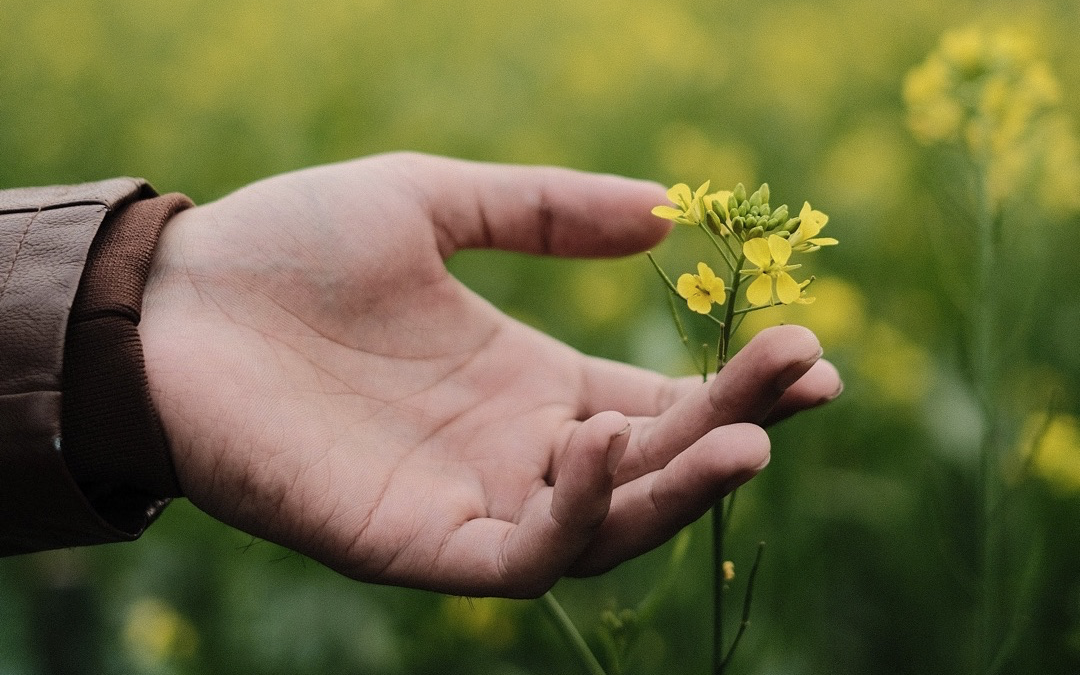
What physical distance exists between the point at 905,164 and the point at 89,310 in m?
2.88

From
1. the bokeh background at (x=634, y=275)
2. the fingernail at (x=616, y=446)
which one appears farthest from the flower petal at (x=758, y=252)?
the bokeh background at (x=634, y=275)

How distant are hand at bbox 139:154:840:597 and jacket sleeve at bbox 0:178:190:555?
62 mm

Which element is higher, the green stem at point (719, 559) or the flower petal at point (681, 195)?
the flower petal at point (681, 195)

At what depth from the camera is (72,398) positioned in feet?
3.72

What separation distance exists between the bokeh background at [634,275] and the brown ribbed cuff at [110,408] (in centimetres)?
60

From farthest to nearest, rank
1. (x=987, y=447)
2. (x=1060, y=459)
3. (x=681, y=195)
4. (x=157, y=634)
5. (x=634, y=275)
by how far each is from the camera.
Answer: (x=634, y=275) → (x=1060, y=459) → (x=157, y=634) → (x=987, y=447) → (x=681, y=195)

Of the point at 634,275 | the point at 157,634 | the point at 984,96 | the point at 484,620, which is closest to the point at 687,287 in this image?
the point at 484,620

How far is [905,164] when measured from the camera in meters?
3.22

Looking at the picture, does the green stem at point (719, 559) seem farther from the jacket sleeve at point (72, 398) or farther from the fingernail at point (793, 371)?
the jacket sleeve at point (72, 398)

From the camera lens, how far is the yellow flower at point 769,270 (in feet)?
3.10

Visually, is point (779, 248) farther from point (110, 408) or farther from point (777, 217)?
point (110, 408)

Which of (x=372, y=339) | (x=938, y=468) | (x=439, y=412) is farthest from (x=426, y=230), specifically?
(x=938, y=468)

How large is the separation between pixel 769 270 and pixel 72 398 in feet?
2.88

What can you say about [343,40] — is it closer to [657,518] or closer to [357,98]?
[357,98]
